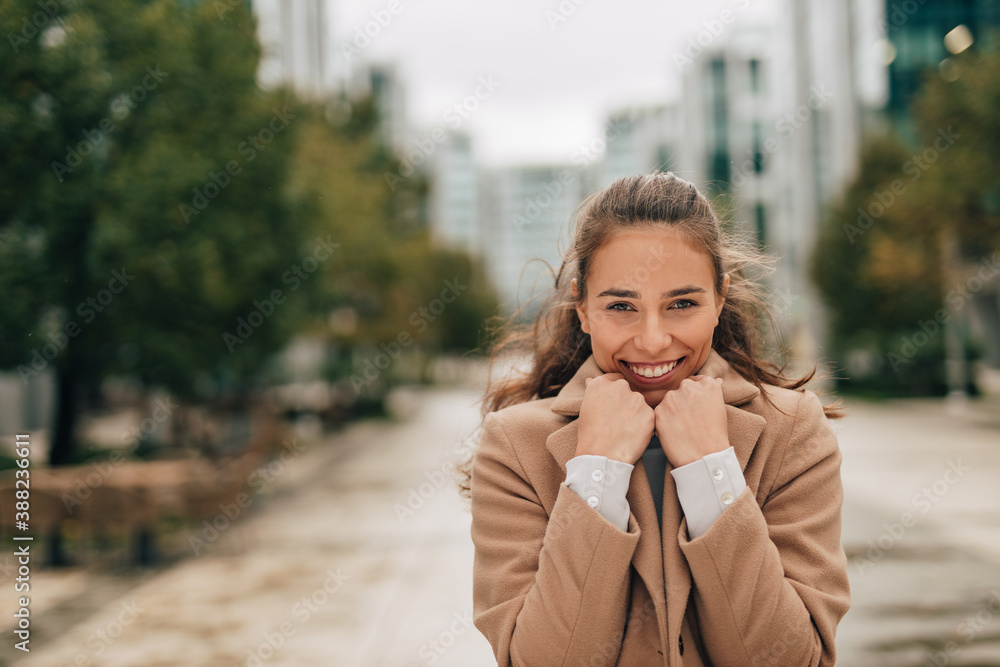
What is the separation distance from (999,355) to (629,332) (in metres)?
42.6

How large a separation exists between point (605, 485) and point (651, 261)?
47 cm

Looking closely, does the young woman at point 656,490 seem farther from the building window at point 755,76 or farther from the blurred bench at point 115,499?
the building window at point 755,76

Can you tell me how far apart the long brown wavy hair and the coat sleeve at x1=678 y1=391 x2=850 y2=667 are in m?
0.19

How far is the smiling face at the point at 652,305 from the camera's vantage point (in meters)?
1.70

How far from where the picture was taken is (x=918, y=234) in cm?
1930

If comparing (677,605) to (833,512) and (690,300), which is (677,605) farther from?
(690,300)

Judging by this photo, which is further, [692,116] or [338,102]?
[692,116]

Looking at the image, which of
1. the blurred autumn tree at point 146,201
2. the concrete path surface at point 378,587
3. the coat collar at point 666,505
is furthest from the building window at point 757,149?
the coat collar at point 666,505

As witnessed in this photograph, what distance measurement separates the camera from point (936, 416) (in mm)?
20219

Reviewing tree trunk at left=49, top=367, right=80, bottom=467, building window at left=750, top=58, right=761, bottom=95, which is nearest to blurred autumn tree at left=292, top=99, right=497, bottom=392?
tree trunk at left=49, top=367, right=80, bottom=467

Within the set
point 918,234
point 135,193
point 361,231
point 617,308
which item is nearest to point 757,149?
point 918,234

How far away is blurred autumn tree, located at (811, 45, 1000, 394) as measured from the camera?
14359mm

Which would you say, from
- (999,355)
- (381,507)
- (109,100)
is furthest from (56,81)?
(999,355)

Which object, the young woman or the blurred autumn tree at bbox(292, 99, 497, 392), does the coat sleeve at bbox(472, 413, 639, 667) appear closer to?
the young woman
